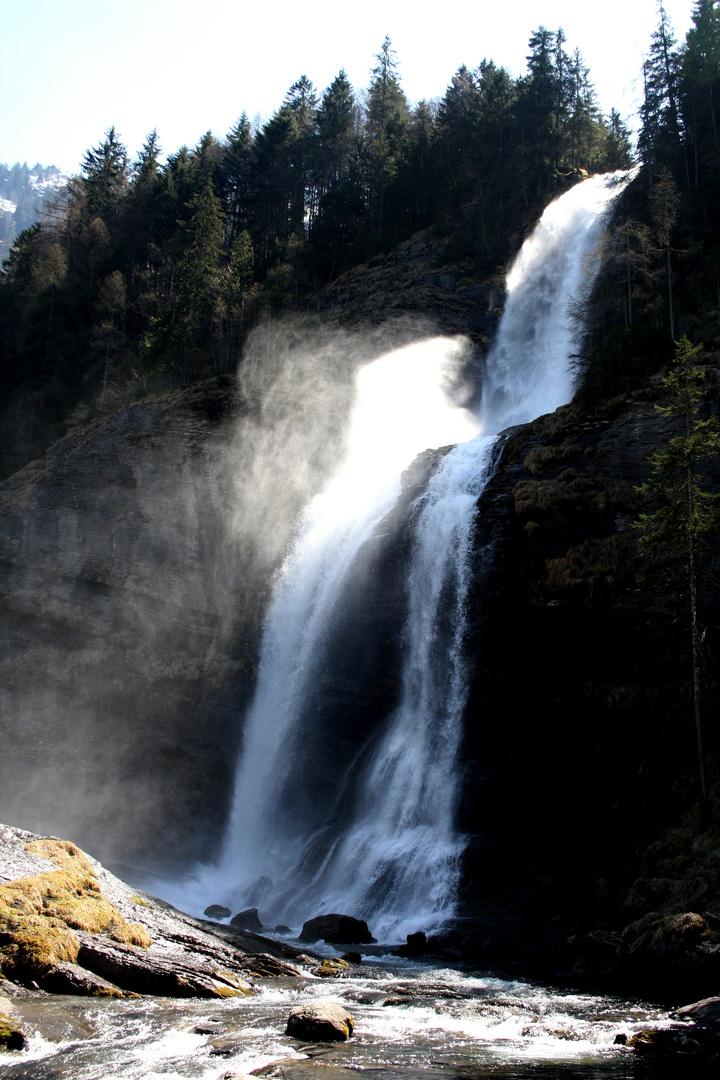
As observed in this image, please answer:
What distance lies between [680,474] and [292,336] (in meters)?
29.9

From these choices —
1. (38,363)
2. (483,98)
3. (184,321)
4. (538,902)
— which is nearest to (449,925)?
(538,902)

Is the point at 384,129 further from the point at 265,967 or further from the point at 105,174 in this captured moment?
the point at 265,967

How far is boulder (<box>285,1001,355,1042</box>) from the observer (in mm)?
10562

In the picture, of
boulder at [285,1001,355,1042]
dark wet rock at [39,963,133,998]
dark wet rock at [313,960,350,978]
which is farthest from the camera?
dark wet rock at [313,960,350,978]

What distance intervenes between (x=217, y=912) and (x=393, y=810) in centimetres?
666

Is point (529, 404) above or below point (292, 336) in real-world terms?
below

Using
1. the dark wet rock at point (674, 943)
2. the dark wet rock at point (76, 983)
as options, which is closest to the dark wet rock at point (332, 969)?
the dark wet rock at point (76, 983)

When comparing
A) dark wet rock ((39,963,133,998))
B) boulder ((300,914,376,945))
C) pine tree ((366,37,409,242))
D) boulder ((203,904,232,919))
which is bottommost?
boulder ((203,904,232,919))

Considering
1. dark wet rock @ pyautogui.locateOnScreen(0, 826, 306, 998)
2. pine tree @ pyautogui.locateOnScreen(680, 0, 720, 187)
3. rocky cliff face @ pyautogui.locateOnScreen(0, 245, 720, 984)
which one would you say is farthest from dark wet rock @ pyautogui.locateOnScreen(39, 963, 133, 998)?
pine tree @ pyautogui.locateOnScreen(680, 0, 720, 187)

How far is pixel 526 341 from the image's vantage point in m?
44.6

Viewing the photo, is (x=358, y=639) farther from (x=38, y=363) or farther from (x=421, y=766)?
(x=38, y=363)

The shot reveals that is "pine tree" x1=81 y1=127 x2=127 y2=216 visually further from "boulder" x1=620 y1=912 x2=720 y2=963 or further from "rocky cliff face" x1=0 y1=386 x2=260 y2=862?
"boulder" x1=620 y1=912 x2=720 y2=963

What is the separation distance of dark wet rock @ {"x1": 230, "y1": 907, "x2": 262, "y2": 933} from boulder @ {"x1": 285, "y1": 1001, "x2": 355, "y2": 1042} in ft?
41.1

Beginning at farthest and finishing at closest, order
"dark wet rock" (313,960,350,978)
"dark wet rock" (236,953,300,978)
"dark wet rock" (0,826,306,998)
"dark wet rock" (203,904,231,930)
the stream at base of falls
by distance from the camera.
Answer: "dark wet rock" (203,904,231,930), "dark wet rock" (313,960,350,978), "dark wet rock" (236,953,300,978), "dark wet rock" (0,826,306,998), the stream at base of falls
